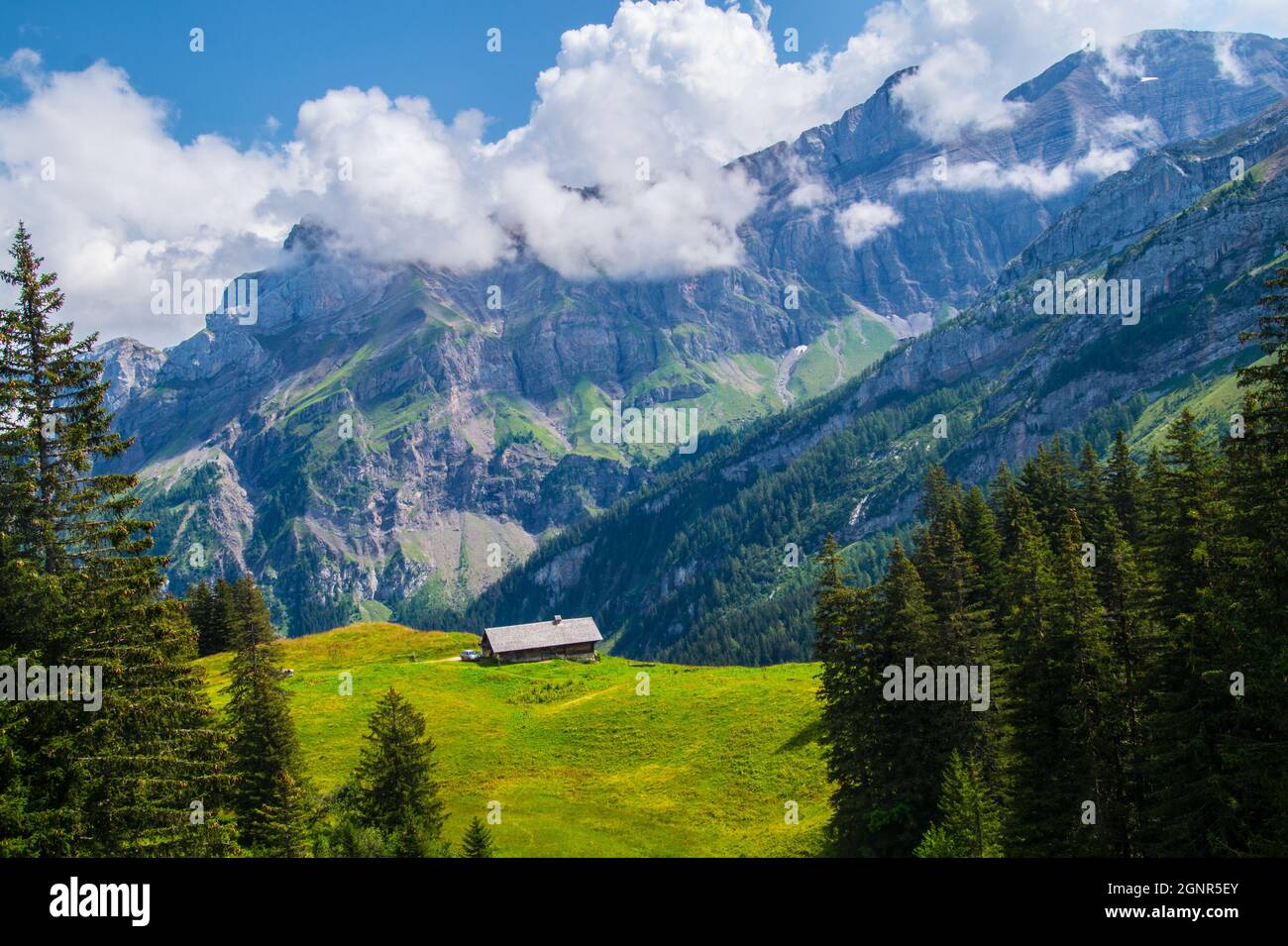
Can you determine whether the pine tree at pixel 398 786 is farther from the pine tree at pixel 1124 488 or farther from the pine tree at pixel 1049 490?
the pine tree at pixel 1124 488

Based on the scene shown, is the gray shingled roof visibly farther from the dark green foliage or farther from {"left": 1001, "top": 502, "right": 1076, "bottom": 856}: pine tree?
{"left": 1001, "top": 502, "right": 1076, "bottom": 856}: pine tree

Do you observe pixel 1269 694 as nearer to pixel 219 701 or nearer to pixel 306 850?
pixel 306 850

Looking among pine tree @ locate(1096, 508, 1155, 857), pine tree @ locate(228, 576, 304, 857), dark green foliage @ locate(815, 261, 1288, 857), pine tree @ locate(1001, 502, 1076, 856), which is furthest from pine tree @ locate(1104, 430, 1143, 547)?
pine tree @ locate(228, 576, 304, 857)

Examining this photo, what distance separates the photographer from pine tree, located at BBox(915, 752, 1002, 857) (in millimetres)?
30875

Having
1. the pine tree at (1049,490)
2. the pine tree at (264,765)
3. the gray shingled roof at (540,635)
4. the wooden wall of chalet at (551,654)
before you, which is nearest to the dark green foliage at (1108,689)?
the pine tree at (1049,490)

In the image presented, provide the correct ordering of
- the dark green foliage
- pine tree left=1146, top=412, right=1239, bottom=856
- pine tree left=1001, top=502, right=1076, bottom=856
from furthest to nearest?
1. pine tree left=1001, top=502, right=1076, bottom=856
2. pine tree left=1146, top=412, right=1239, bottom=856
3. the dark green foliage

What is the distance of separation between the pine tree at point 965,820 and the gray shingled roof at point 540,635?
240 ft

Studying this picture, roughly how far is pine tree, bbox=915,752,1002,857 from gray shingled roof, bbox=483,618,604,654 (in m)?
73.2

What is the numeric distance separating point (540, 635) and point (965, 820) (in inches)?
3123

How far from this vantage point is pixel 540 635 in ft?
351

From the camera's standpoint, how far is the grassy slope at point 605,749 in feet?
165

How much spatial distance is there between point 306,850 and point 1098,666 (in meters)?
35.1

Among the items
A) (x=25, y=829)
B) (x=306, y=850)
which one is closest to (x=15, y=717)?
(x=25, y=829)

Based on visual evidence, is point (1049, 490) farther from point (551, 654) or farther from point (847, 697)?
point (551, 654)
